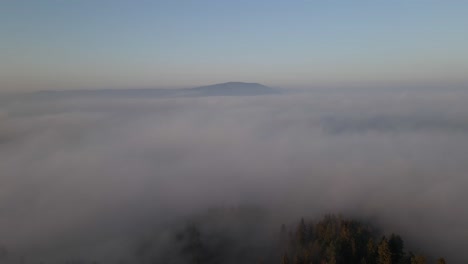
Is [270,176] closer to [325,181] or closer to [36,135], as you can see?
[325,181]

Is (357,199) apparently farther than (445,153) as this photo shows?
No

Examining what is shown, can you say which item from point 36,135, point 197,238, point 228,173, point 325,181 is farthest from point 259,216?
point 36,135

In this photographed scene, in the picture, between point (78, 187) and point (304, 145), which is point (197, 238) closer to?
point (78, 187)

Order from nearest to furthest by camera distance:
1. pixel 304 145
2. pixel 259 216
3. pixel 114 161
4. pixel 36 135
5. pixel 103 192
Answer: pixel 259 216 → pixel 103 192 → pixel 114 161 → pixel 36 135 → pixel 304 145

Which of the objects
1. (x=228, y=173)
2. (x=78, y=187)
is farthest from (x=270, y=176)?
(x=78, y=187)

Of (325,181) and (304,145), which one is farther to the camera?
(304,145)

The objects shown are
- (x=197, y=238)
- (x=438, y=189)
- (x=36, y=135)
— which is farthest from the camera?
(x=36, y=135)

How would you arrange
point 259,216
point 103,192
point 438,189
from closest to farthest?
point 259,216, point 438,189, point 103,192

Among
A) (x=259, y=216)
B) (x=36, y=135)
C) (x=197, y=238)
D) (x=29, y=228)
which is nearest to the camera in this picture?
(x=197, y=238)

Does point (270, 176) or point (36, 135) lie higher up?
point (36, 135)
